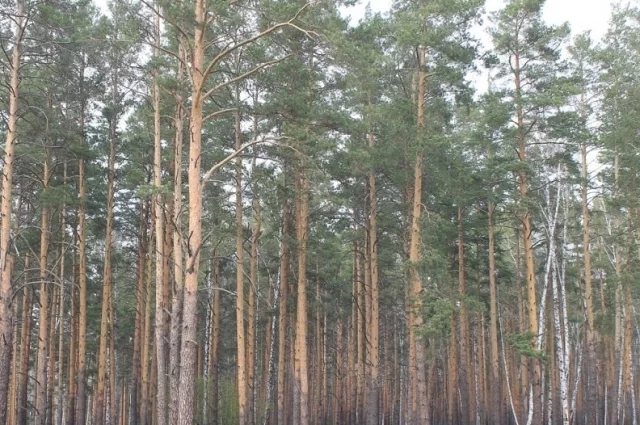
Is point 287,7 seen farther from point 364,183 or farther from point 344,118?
point 364,183

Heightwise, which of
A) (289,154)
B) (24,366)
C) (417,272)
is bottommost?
(24,366)

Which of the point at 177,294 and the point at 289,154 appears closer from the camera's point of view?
the point at 177,294

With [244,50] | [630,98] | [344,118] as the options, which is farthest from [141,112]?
[630,98]

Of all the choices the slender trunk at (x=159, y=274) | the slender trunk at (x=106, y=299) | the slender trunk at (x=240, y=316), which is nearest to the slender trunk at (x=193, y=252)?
the slender trunk at (x=159, y=274)

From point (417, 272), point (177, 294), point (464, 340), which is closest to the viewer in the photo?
point (177, 294)

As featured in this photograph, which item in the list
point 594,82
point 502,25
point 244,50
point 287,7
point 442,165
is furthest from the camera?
point 594,82

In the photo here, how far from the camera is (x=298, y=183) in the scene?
53.9 feet

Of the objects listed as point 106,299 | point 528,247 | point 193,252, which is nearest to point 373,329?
point 528,247

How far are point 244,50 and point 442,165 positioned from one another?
6.00m

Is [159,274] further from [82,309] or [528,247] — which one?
[528,247]

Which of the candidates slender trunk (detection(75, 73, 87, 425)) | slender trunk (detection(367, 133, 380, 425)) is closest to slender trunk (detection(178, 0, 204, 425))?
slender trunk (detection(367, 133, 380, 425))

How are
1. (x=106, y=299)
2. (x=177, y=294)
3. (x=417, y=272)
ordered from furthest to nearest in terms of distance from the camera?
(x=106, y=299) → (x=417, y=272) → (x=177, y=294)

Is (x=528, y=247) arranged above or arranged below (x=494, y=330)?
above

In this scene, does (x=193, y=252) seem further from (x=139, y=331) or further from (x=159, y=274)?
(x=139, y=331)
